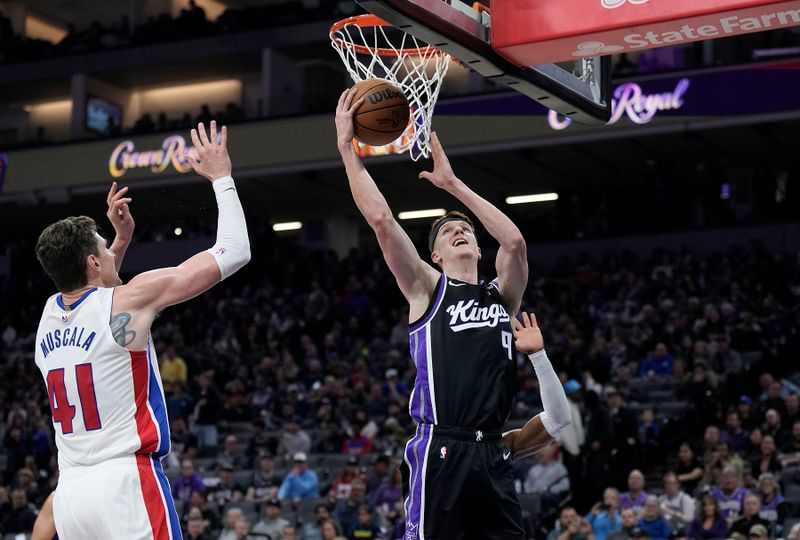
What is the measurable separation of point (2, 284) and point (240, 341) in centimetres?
994

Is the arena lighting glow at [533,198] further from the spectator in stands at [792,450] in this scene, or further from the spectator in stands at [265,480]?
the spectator in stands at [792,450]

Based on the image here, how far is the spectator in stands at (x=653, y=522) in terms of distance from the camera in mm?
13109

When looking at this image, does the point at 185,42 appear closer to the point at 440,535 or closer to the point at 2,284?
the point at 2,284

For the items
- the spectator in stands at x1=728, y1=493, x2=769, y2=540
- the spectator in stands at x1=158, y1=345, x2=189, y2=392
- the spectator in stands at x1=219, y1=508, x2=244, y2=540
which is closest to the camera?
the spectator in stands at x1=728, y1=493, x2=769, y2=540

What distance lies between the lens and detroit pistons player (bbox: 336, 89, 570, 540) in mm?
5605

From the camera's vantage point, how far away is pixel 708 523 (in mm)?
12992

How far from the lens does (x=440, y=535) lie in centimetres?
557

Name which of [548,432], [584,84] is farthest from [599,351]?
[548,432]

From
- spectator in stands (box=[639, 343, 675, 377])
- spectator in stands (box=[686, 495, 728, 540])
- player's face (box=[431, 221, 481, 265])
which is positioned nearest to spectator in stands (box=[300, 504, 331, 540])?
spectator in stands (box=[686, 495, 728, 540])

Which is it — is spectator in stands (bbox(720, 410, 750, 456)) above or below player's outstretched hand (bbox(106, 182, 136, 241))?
below

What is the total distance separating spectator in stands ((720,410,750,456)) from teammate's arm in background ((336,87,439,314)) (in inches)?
387

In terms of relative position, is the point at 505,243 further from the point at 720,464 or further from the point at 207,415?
the point at 207,415

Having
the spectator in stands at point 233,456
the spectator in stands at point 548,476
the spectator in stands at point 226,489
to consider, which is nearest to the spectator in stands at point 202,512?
the spectator in stands at point 226,489

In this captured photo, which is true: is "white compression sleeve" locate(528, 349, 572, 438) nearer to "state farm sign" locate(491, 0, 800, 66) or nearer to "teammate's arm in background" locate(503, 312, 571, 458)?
"teammate's arm in background" locate(503, 312, 571, 458)
